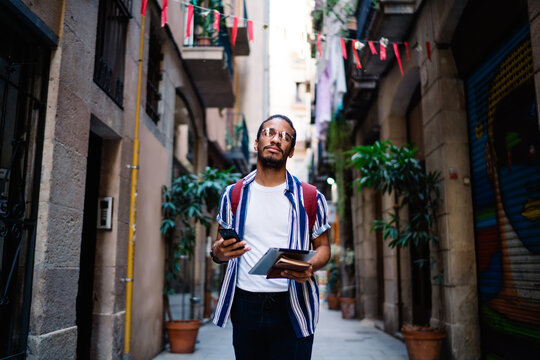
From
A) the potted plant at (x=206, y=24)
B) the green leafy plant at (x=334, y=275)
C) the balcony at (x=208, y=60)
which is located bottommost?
the green leafy plant at (x=334, y=275)

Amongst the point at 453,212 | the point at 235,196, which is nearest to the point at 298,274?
the point at 235,196

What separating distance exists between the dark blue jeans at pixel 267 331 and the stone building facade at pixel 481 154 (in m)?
3.22

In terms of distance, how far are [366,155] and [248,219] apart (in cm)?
472

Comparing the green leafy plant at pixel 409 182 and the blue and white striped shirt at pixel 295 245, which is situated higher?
the green leafy plant at pixel 409 182

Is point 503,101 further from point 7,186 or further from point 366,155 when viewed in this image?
point 7,186

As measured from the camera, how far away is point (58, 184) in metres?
3.87

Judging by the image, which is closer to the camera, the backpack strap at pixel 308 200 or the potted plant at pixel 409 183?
the backpack strap at pixel 308 200

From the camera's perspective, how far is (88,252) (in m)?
5.41

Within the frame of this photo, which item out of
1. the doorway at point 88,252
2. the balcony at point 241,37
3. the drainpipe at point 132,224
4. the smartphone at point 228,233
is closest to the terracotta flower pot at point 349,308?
the balcony at point 241,37

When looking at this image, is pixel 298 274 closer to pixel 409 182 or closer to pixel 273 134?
pixel 273 134

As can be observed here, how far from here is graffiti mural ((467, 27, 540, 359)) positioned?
492 cm

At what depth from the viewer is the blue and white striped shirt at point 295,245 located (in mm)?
2318

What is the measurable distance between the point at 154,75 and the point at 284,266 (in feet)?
21.2

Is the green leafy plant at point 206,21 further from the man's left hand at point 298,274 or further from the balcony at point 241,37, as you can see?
the man's left hand at point 298,274
